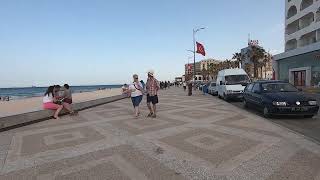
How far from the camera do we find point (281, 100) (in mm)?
10492

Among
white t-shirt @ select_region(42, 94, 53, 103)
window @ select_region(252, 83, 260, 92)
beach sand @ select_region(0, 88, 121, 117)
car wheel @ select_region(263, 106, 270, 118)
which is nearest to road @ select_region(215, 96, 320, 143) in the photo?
car wheel @ select_region(263, 106, 270, 118)

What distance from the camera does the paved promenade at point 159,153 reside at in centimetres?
483

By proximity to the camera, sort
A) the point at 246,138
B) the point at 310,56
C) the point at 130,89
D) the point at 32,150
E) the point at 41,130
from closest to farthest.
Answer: the point at 32,150 < the point at 246,138 < the point at 41,130 < the point at 130,89 < the point at 310,56

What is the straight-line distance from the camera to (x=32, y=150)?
6559 millimetres

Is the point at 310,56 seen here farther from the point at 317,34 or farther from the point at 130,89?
the point at 130,89

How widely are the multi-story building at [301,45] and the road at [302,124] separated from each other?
2714 centimetres

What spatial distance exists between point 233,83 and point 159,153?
626 inches

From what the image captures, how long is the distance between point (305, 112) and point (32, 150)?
8517mm

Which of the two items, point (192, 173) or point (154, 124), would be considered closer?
point (192, 173)

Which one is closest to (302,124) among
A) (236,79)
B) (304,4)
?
(236,79)

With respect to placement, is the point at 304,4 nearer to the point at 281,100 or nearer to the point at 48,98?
the point at 281,100

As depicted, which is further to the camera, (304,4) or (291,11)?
(291,11)

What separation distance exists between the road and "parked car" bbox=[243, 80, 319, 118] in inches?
9.6

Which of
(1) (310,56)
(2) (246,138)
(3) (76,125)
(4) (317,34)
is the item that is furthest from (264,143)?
(4) (317,34)
